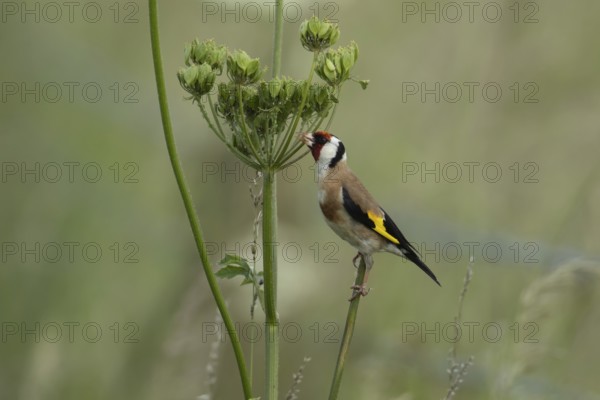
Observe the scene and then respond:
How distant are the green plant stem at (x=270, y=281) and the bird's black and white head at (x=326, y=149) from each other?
2.92 feet

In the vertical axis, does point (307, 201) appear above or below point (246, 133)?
above

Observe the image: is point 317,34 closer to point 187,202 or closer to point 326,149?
point 187,202

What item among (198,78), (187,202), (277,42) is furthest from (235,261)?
(277,42)

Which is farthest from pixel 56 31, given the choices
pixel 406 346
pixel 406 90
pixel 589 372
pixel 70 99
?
pixel 589 372

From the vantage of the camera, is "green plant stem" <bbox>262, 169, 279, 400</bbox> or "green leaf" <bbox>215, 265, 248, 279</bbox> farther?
"green leaf" <bbox>215, 265, 248, 279</bbox>

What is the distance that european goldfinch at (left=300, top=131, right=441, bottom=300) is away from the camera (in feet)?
12.4

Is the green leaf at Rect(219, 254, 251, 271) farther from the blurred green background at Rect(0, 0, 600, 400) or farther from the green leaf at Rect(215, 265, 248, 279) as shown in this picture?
the blurred green background at Rect(0, 0, 600, 400)

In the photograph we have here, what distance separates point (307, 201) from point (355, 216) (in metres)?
1.82

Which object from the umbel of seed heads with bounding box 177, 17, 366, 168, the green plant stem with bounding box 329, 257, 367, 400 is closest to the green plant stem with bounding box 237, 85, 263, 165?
the umbel of seed heads with bounding box 177, 17, 366, 168

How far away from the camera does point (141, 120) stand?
18.1 feet

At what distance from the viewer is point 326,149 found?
12.9ft

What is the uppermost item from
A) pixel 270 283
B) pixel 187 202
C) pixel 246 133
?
pixel 246 133

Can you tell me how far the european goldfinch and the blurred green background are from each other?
1.81ft

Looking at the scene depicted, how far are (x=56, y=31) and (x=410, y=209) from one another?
257cm
